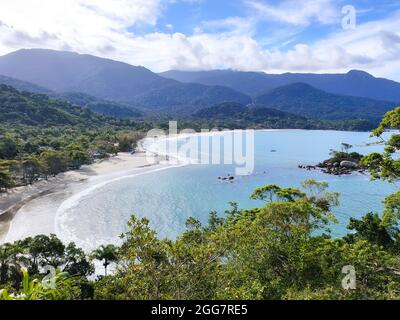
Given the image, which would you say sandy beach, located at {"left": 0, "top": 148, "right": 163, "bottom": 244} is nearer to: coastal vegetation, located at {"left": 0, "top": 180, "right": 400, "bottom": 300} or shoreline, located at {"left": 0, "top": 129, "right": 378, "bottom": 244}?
shoreline, located at {"left": 0, "top": 129, "right": 378, "bottom": 244}

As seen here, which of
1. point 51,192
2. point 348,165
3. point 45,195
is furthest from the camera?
point 348,165

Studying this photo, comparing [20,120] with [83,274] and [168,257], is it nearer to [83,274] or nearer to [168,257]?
[83,274]

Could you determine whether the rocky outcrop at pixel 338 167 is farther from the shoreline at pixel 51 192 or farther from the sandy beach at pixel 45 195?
the sandy beach at pixel 45 195

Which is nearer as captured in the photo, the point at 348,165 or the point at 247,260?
the point at 247,260

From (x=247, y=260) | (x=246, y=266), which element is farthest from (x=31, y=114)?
(x=246, y=266)

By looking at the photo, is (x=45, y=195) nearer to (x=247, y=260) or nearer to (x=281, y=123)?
(x=247, y=260)

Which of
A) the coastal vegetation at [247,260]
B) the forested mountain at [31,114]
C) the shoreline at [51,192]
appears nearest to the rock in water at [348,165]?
the shoreline at [51,192]

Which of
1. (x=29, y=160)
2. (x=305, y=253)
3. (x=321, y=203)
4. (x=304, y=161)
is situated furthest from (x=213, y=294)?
(x=304, y=161)
